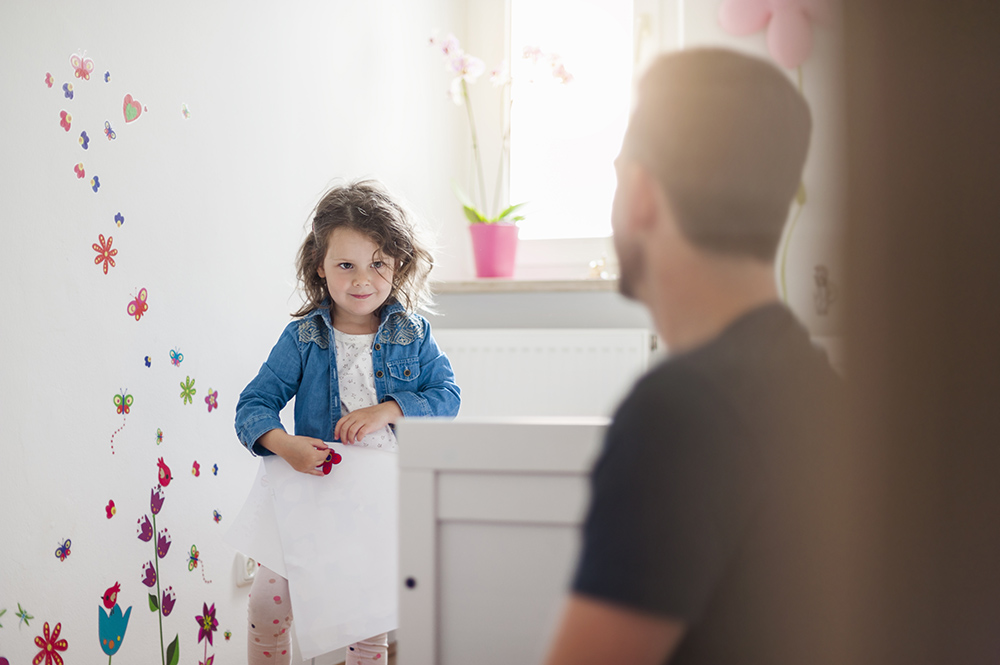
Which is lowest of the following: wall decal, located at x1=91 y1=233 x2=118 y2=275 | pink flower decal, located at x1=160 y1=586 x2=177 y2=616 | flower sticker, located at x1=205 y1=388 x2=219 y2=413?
pink flower decal, located at x1=160 y1=586 x2=177 y2=616

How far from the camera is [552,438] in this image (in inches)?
17.4

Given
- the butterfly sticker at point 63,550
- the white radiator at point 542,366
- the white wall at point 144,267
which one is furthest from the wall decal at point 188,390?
the white radiator at point 542,366

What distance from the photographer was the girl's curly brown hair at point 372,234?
3.17ft

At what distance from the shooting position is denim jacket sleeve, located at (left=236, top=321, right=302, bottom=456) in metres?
0.89

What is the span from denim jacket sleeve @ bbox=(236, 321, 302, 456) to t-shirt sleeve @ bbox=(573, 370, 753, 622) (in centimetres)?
65

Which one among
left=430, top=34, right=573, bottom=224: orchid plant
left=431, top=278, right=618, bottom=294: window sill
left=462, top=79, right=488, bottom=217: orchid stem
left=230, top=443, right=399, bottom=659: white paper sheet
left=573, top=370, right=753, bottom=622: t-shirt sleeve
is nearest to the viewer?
left=573, top=370, right=753, bottom=622: t-shirt sleeve

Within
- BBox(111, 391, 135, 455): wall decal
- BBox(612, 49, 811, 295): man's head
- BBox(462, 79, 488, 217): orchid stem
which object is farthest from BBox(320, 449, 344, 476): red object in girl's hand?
BBox(462, 79, 488, 217): orchid stem

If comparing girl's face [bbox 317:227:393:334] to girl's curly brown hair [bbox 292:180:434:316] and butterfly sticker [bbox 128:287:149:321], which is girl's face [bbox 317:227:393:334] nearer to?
girl's curly brown hair [bbox 292:180:434:316]

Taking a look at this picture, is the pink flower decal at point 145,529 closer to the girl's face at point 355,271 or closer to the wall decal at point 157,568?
the wall decal at point 157,568

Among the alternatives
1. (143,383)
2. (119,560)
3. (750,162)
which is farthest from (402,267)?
(750,162)

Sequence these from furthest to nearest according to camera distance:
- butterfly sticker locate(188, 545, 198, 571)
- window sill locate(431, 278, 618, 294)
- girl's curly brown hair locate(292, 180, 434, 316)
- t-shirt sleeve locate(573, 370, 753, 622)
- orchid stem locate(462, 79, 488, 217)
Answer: orchid stem locate(462, 79, 488, 217), window sill locate(431, 278, 618, 294), butterfly sticker locate(188, 545, 198, 571), girl's curly brown hair locate(292, 180, 434, 316), t-shirt sleeve locate(573, 370, 753, 622)

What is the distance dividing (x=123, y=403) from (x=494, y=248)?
91 centimetres

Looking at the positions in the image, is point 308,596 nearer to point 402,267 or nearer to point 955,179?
point 402,267

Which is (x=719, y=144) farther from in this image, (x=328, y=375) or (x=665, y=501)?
(x=328, y=375)
